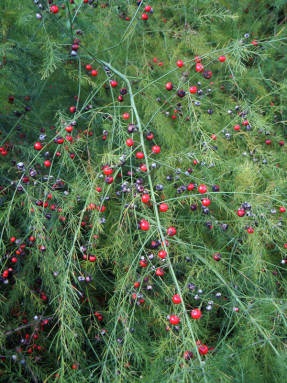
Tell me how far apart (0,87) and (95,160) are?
0.65 m

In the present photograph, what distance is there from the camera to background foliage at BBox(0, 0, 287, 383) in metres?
1.95

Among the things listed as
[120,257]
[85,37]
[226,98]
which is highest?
[85,37]

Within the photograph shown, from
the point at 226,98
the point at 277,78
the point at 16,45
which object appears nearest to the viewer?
the point at 16,45

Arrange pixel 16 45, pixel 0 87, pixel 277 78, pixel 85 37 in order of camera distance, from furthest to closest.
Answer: pixel 277 78
pixel 85 37
pixel 16 45
pixel 0 87

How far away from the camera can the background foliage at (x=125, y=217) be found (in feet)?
6.39

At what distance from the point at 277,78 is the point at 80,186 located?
194 cm

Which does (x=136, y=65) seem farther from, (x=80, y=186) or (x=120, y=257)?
(x=120, y=257)

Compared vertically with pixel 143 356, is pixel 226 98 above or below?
above

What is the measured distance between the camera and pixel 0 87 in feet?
7.09

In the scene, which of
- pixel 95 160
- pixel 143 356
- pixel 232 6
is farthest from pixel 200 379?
pixel 232 6

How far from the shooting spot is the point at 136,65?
2855 mm

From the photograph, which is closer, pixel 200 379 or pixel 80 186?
pixel 200 379

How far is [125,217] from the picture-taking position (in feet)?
6.81

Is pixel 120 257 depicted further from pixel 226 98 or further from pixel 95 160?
pixel 226 98
